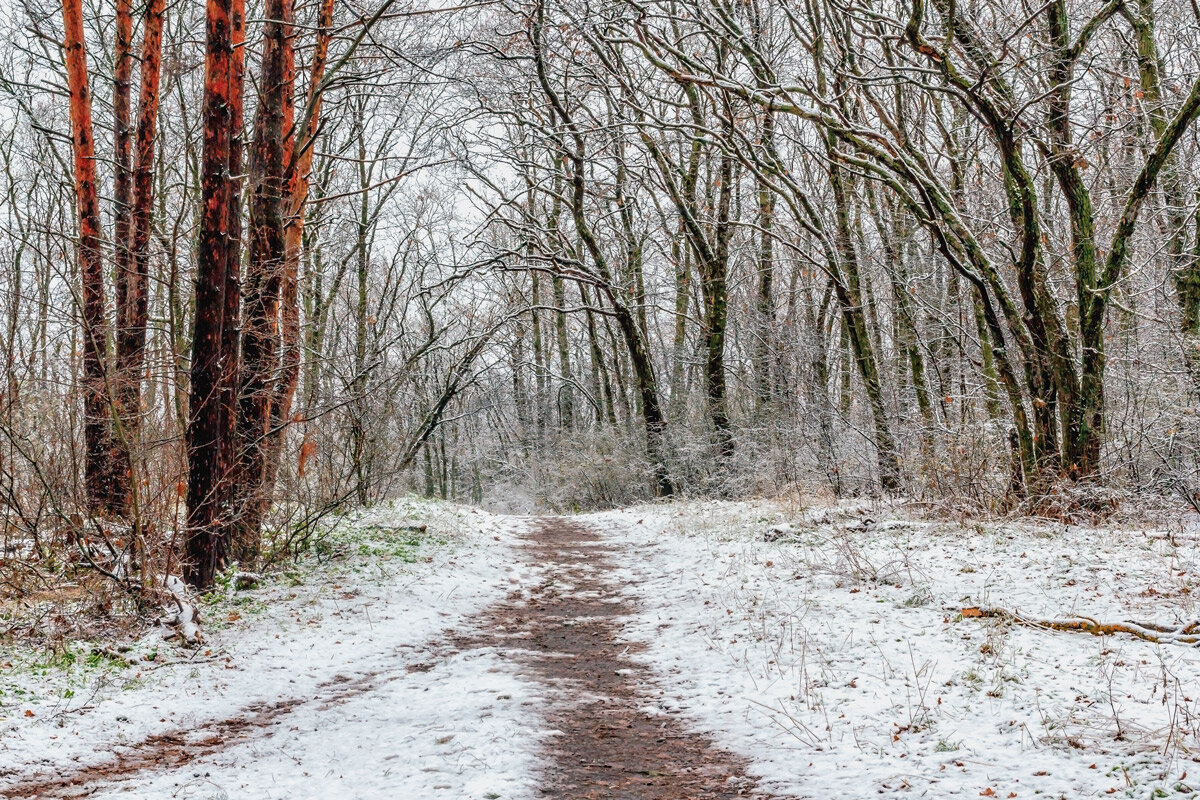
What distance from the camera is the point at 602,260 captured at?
18.1 meters

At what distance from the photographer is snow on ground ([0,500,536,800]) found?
3908mm

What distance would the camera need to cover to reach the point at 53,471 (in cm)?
651

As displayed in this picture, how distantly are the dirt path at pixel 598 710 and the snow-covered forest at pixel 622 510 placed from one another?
0.04 metres

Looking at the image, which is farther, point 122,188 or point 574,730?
point 122,188

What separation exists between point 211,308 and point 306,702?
406 cm

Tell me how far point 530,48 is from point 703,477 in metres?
10.1

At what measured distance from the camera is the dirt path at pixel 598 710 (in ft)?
12.5

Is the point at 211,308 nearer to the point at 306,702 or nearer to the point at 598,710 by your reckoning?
the point at 306,702

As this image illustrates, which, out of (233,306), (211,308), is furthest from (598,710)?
(233,306)

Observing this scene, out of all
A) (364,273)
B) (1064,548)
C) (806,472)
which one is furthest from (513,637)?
(364,273)

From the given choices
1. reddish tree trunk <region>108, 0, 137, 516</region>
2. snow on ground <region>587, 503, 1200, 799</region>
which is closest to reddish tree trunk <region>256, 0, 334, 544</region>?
reddish tree trunk <region>108, 0, 137, 516</region>

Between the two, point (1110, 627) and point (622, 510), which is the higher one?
point (1110, 627)

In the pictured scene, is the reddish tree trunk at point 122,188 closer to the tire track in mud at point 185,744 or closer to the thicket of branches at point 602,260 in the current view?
the thicket of branches at point 602,260

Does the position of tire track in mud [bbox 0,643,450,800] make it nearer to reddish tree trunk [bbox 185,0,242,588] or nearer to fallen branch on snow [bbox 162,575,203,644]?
fallen branch on snow [bbox 162,575,203,644]
